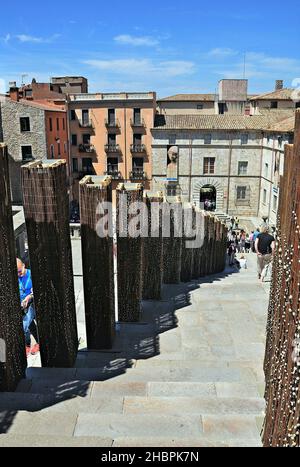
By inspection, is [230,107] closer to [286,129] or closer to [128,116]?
[128,116]

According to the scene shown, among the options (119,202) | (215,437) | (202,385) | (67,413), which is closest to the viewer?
(215,437)

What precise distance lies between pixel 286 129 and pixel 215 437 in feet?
91.0

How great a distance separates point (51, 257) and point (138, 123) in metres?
31.8

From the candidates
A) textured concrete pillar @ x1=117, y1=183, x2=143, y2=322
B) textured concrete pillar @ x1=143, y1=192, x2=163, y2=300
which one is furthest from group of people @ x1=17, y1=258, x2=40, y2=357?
textured concrete pillar @ x1=143, y1=192, x2=163, y2=300

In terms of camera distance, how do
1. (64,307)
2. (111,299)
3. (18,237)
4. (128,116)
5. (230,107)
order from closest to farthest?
(64,307) → (111,299) → (18,237) → (128,116) → (230,107)

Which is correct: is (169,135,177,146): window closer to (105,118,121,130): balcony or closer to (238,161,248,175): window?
(105,118,121,130): balcony

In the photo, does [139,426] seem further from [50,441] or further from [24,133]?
[24,133]

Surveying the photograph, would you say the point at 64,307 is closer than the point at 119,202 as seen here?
Yes

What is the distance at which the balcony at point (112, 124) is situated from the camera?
37344 mm

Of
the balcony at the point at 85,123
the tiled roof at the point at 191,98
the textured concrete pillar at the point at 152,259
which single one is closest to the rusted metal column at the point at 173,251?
the textured concrete pillar at the point at 152,259

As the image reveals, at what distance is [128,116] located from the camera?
3700cm

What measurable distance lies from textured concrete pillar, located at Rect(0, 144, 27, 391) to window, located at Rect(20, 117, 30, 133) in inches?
1096

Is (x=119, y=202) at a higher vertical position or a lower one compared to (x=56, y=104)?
lower
